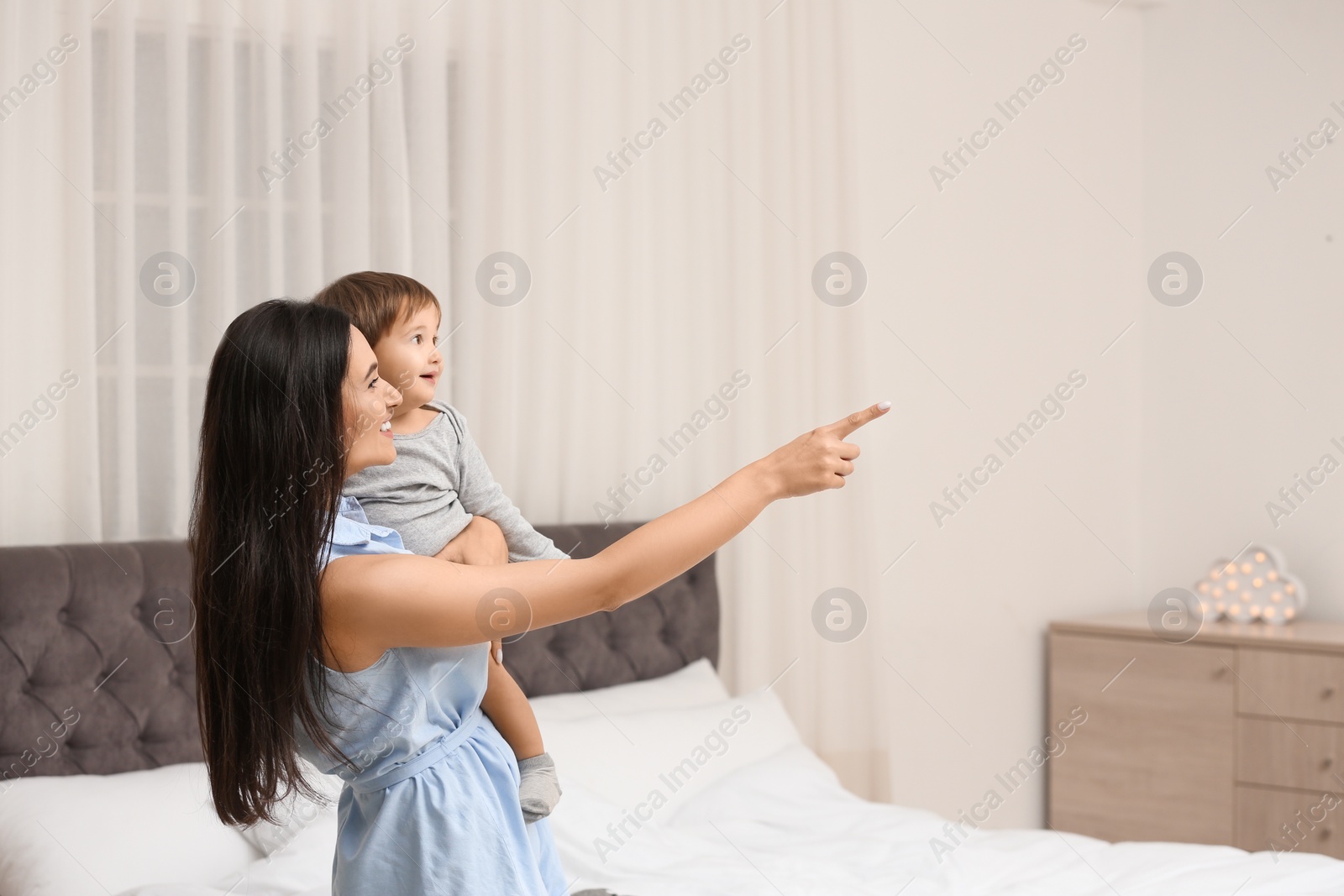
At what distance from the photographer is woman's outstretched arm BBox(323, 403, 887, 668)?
3.55 ft

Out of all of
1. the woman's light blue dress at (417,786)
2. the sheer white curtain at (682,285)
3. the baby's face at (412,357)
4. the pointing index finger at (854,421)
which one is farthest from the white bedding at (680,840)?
the pointing index finger at (854,421)

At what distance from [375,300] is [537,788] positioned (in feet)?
2.03

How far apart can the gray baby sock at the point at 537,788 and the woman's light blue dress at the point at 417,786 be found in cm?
8

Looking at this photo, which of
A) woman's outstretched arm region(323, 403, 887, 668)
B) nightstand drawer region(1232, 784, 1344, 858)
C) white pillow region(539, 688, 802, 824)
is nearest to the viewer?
woman's outstretched arm region(323, 403, 887, 668)

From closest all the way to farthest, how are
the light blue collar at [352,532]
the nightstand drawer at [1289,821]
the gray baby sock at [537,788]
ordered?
1. the light blue collar at [352,532]
2. the gray baby sock at [537,788]
3. the nightstand drawer at [1289,821]

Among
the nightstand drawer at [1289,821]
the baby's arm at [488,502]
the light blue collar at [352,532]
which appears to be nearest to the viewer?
the light blue collar at [352,532]

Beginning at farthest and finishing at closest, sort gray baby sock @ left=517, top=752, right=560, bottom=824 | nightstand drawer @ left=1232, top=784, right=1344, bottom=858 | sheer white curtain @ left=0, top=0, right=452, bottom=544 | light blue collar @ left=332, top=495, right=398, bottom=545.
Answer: nightstand drawer @ left=1232, top=784, right=1344, bottom=858
sheer white curtain @ left=0, top=0, right=452, bottom=544
gray baby sock @ left=517, top=752, right=560, bottom=824
light blue collar @ left=332, top=495, right=398, bottom=545

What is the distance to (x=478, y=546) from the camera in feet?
4.85

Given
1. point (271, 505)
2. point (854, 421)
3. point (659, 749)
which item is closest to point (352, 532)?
point (271, 505)

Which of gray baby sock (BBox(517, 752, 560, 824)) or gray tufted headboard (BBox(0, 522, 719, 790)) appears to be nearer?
gray baby sock (BBox(517, 752, 560, 824))

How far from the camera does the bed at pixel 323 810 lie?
6.07 feet

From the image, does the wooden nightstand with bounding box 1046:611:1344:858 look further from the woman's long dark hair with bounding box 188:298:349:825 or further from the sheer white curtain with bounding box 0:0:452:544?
the woman's long dark hair with bounding box 188:298:349:825

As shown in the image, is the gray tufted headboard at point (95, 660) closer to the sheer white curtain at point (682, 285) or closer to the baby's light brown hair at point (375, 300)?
the sheer white curtain at point (682, 285)

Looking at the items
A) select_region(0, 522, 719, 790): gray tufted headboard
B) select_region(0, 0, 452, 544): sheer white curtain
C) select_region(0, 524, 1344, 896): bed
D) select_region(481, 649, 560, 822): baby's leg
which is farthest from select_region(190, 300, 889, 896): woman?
select_region(0, 0, 452, 544): sheer white curtain
